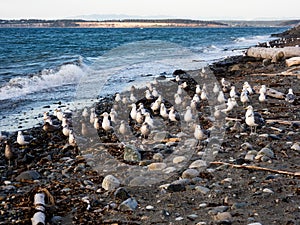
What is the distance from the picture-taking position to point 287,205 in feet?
16.2

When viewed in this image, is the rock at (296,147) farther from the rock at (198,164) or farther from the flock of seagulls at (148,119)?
the rock at (198,164)

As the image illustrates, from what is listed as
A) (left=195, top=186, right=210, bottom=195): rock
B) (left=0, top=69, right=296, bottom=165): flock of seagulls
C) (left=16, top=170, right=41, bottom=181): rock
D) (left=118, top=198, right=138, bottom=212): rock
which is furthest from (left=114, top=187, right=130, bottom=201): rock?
(left=0, top=69, right=296, bottom=165): flock of seagulls

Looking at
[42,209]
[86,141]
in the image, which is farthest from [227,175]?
[86,141]

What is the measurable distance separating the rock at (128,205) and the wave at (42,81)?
1218 cm

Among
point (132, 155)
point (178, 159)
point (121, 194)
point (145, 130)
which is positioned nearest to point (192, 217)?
point (121, 194)

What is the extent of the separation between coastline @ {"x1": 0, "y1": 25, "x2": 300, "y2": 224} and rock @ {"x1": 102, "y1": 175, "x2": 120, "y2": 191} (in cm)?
10

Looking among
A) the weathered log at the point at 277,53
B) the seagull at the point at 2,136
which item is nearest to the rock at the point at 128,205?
the seagull at the point at 2,136

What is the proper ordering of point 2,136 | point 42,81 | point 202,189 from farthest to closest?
point 42,81 → point 2,136 → point 202,189

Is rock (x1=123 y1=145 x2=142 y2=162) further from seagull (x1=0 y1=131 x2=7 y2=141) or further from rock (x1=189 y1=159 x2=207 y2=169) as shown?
seagull (x1=0 y1=131 x2=7 y2=141)

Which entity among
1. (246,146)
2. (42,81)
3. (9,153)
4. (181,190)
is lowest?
(42,81)

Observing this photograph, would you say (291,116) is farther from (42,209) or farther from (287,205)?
(42,209)

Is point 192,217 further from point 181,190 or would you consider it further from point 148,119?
point 148,119

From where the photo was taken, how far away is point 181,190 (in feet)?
18.9

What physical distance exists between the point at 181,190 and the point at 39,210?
188 cm
